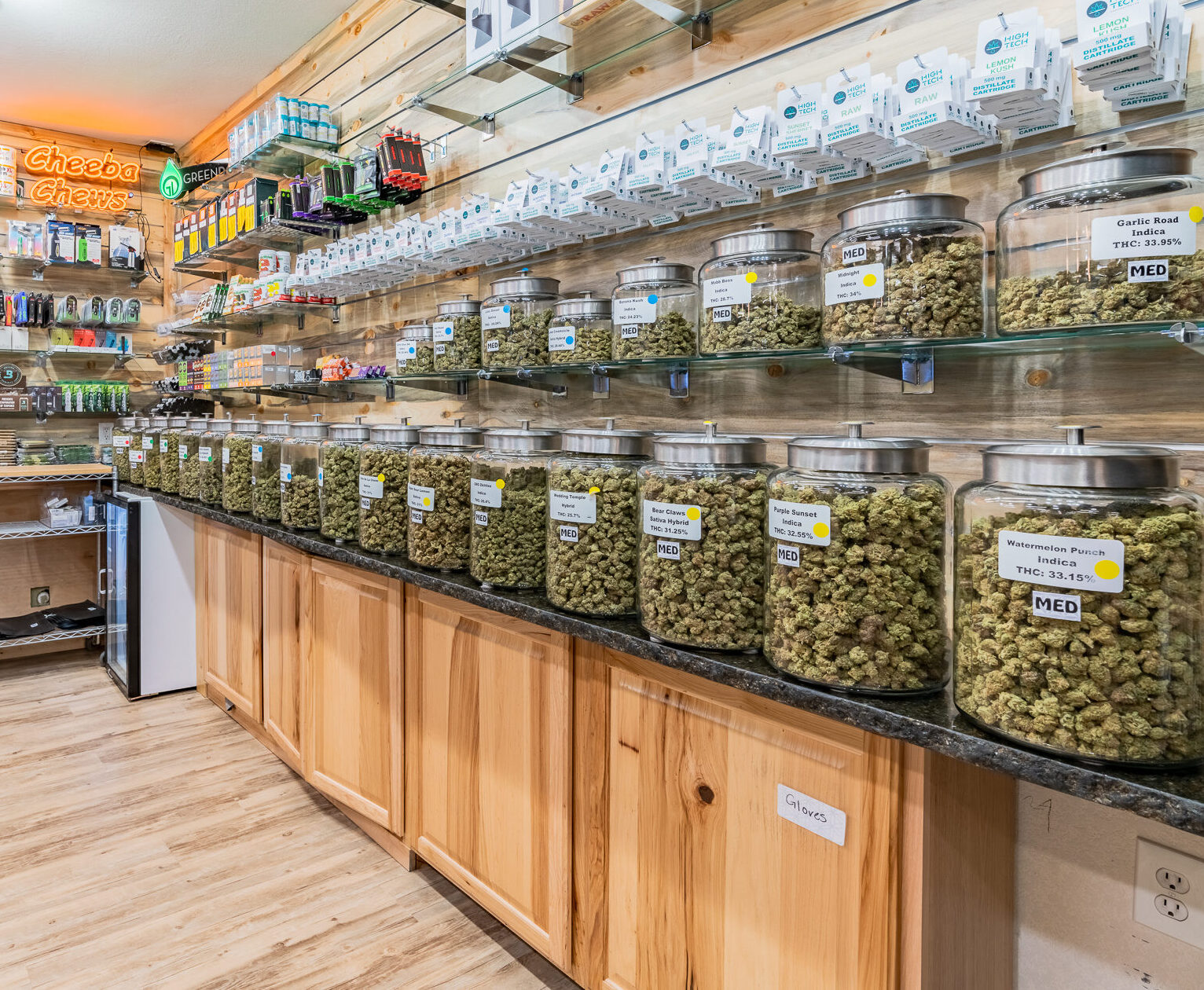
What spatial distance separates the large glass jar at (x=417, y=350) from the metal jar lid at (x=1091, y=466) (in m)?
1.71

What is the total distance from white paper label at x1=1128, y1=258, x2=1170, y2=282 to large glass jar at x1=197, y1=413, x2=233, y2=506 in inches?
119

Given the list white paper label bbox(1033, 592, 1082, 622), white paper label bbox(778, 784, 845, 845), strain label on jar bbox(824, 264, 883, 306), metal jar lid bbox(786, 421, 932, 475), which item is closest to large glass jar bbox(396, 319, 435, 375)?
strain label on jar bbox(824, 264, 883, 306)

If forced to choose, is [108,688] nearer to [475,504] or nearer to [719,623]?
[475,504]

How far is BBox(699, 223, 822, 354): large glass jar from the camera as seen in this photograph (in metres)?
1.41

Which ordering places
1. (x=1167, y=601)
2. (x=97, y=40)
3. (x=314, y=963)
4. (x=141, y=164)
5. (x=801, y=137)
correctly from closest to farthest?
(x=1167, y=601) < (x=801, y=137) < (x=314, y=963) < (x=97, y=40) < (x=141, y=164)

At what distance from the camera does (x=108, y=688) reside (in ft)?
12.6

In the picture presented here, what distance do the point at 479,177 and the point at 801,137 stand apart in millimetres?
1455

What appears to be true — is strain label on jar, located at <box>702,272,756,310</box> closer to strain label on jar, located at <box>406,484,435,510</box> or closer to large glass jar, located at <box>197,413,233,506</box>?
strain label on jar, located at <box>406,484,435,510</box>

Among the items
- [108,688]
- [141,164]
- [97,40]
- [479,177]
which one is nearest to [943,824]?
[479,177]

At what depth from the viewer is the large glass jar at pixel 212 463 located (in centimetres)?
321

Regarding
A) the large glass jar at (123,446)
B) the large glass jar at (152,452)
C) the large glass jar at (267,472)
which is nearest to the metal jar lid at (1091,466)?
the large glass jar at (267,472)

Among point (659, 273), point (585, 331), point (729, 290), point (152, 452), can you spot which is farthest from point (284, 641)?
point (729, 290)

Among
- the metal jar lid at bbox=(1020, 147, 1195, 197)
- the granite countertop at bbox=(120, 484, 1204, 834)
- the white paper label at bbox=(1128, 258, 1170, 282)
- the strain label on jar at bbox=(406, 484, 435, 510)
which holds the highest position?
the metal jar lid at bbox=(1020, 147, 1195, 197)

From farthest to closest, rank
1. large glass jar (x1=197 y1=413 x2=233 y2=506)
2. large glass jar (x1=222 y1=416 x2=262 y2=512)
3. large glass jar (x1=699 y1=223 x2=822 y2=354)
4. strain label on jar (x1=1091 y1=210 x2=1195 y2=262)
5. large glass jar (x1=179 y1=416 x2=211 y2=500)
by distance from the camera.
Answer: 1. large glass jar (x1=179 y1=416 x2=211 y2=500)
2. large glass jar (x1=197 y1=413 x2=233 y2=506)
3. large glass jar (x1=222 y1=416 x2=262 y2=512)
4. large glass jar (x1=699 y1=223 x2=822 y2=354)
5. strain label on jar (x1=1091 y1=210 x2=1195 y2=262)
